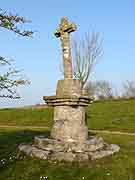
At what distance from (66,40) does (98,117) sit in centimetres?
1924

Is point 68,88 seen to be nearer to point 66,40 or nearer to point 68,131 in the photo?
point 68,131

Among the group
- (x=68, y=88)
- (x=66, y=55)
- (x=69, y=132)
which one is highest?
(x=66, y=55)

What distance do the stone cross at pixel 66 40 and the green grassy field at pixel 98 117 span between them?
42.4 ft

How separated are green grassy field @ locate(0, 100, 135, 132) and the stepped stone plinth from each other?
1287 centimetres

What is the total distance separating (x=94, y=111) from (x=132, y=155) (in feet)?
77.9

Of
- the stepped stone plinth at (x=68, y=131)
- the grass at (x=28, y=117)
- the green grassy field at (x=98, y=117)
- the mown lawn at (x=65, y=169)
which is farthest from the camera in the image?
the grass at (x=28, y=117)


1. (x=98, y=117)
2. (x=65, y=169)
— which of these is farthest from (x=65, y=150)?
(x=98, y=117)

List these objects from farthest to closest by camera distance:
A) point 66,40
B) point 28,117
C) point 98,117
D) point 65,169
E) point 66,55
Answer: point 28,117
point 98,117
point 66,40
point 66,55
point 65,169

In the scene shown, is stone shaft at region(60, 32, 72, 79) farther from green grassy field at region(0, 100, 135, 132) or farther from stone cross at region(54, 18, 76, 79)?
green grassy field at region(0, 100, 135, 132)

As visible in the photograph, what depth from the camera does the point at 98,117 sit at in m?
31.1

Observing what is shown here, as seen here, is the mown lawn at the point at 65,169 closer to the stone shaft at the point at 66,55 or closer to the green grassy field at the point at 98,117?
the stone shaft at the point at 66,55

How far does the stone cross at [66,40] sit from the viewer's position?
40.3 ft

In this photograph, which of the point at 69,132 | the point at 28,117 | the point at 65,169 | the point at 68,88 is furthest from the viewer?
the point at 28,117

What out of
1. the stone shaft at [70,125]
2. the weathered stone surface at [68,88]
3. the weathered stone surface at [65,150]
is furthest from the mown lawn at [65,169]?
the weathered stone surface at [68,88]
